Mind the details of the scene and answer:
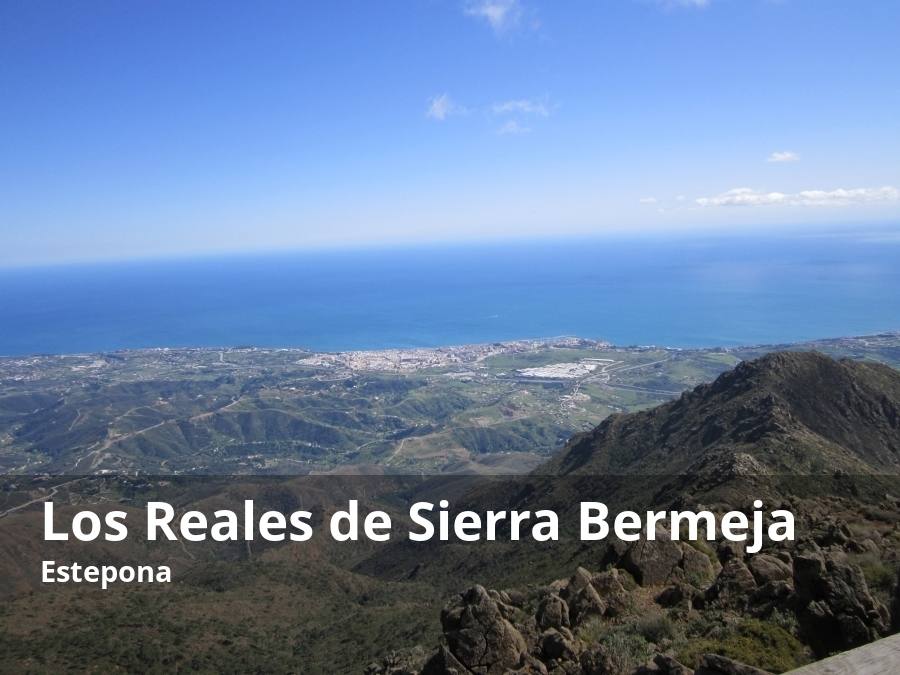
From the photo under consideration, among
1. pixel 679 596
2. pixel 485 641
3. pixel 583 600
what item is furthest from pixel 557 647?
pixel 679 596

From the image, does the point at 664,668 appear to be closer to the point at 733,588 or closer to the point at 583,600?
the point at 733,588

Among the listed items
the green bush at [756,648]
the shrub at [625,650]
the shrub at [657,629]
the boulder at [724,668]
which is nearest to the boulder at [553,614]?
the shrub at [625,650]

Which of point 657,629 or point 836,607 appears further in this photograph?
point 657,629

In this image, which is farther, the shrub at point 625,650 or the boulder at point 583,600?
the boulder at point 583,600

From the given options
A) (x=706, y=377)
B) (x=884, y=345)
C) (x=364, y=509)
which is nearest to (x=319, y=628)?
(x=364, y=509)

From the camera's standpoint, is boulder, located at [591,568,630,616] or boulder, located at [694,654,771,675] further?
boulder, located at [591,568,630,616]

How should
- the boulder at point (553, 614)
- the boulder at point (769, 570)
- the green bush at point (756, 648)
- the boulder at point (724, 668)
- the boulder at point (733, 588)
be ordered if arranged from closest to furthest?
the boulder at point (724, 668) < the green bush at point (756, 648) < the boulder at point (733, 588) < the boulder at point (769, 570) < the boulder at point (553, 614)

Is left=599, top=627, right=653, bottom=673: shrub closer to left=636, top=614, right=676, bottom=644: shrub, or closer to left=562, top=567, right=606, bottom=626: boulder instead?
left=636, top=614, right=676, bottom=644: shrub

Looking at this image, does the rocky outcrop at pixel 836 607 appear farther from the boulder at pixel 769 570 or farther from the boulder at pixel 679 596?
the boulder at pixel 679 596

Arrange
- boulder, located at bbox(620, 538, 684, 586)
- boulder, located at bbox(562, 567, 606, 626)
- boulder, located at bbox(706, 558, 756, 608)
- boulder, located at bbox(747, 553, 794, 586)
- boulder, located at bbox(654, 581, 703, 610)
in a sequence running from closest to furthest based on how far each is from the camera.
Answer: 1. boulder, located at bbox(706, 558, 756, 608)
2. boulder, located at bbox(747, 553, 794, 586)
3. boulder, located at bbox(654, 581, 703, 610)
4. boulder, located at bbox(562, 567, 606, 626)
5. boulder, located at bbox(620, 538, 684, 586)

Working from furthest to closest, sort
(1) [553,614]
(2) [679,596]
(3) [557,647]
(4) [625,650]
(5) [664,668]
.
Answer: (1) [553,614] < (2) [679,596] < (3) [557,647] < (4) [625,650] < (5) [664,668]

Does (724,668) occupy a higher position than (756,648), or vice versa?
(724,668)

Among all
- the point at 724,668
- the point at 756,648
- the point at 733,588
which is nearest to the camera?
the point at 724,668

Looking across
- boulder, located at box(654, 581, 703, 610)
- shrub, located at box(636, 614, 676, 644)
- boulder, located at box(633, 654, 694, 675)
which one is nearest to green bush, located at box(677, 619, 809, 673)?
shrub, located at box(636, 614, 676, 644)
